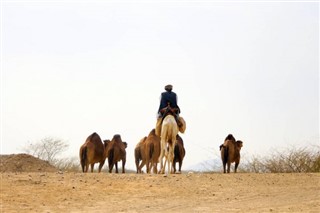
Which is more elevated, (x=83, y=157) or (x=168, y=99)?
(x=168, y=99)

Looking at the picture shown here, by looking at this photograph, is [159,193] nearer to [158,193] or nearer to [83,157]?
[158,193]

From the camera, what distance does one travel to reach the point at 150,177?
12.6 m

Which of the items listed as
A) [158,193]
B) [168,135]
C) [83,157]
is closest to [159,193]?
[158,193]

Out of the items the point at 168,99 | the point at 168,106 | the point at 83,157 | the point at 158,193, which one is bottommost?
the point at 158,193

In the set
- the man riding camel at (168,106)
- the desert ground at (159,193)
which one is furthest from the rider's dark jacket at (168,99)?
the desert ground at (159,193)

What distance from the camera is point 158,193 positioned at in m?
10.8

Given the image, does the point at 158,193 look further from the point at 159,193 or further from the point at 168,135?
the point at 168,135

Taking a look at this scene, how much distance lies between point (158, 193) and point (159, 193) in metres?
0.02

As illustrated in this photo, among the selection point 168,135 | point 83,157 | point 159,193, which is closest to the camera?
point 159,193

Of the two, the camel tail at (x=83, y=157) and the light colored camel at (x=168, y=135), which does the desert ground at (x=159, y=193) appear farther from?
the camel tail at (x=83, y=157)

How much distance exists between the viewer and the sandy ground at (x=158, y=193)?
9117mm

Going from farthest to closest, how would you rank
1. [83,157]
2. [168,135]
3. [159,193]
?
[83,157] → [168,135] → [159,193]

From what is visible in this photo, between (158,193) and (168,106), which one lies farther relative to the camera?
(168,106)

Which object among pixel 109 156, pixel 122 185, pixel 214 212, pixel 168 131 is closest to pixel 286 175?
pixel 168 131
